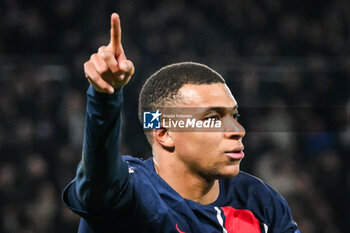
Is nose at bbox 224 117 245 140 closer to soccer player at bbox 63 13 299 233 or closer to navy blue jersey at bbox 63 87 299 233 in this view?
soccer player at bbox 63 13 299 233

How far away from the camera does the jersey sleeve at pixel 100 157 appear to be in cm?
137

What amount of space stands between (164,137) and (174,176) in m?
0.15

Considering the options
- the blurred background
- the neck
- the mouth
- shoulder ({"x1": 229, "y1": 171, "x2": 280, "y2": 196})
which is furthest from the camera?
the blurred background

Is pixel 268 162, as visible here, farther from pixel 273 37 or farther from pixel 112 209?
pixel 112 209

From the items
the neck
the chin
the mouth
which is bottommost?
the neck

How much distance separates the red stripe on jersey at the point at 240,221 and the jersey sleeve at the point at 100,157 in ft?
1.90

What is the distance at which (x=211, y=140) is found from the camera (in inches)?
72.0

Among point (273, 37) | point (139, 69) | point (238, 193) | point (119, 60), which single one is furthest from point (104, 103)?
point (273, 37)

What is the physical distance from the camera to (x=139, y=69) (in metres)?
4.66

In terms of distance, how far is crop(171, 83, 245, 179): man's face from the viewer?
1820 millimetres

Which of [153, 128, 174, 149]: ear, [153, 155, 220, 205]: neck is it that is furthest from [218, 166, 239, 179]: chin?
[153, 128, 174, 149]: ear

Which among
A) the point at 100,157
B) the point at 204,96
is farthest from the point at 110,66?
the point at 204,96

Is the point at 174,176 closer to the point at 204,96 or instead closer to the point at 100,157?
the point at 204,96

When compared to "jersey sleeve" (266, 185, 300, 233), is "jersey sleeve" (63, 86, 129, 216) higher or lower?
higher
